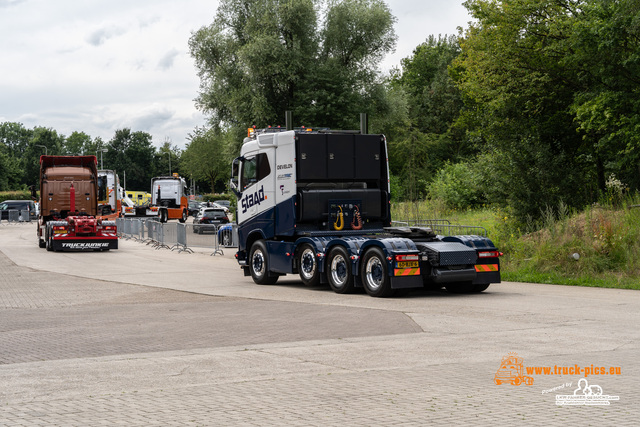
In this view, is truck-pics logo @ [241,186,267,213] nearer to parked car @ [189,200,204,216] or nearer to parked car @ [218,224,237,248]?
parked car @ [218,224,237,248]

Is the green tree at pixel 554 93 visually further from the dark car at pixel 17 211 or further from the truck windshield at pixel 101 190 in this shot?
the dark car at pixel 17 211

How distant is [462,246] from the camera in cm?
1642

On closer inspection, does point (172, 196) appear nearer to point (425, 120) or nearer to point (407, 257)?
point (425, 120)

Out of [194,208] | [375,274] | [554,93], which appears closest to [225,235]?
[554,93]

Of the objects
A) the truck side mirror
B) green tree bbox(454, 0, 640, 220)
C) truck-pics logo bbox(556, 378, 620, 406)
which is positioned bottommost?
truck-pics logo bbox(556, 378, 620, 406)

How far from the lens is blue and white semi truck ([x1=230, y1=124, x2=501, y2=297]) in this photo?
16047mm

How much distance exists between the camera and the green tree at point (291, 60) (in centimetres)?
4512

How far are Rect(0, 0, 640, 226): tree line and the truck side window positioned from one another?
9403 mm

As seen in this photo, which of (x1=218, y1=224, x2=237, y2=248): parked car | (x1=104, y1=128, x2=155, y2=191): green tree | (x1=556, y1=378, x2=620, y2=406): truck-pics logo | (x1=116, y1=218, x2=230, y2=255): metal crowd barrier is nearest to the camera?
(x1=556, y1=378, x2=620, y2=406): truck-pics logo

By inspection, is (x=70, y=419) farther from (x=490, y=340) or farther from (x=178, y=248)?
(x=178, y=248)

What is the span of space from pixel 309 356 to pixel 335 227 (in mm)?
9160

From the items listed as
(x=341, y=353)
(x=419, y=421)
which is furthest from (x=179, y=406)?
(x=341, y=353)

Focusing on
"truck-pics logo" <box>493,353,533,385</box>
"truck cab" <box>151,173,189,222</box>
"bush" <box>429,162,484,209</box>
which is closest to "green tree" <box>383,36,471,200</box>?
"bush" <box>429,162,484,209</box>

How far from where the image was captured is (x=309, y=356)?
9391mm
